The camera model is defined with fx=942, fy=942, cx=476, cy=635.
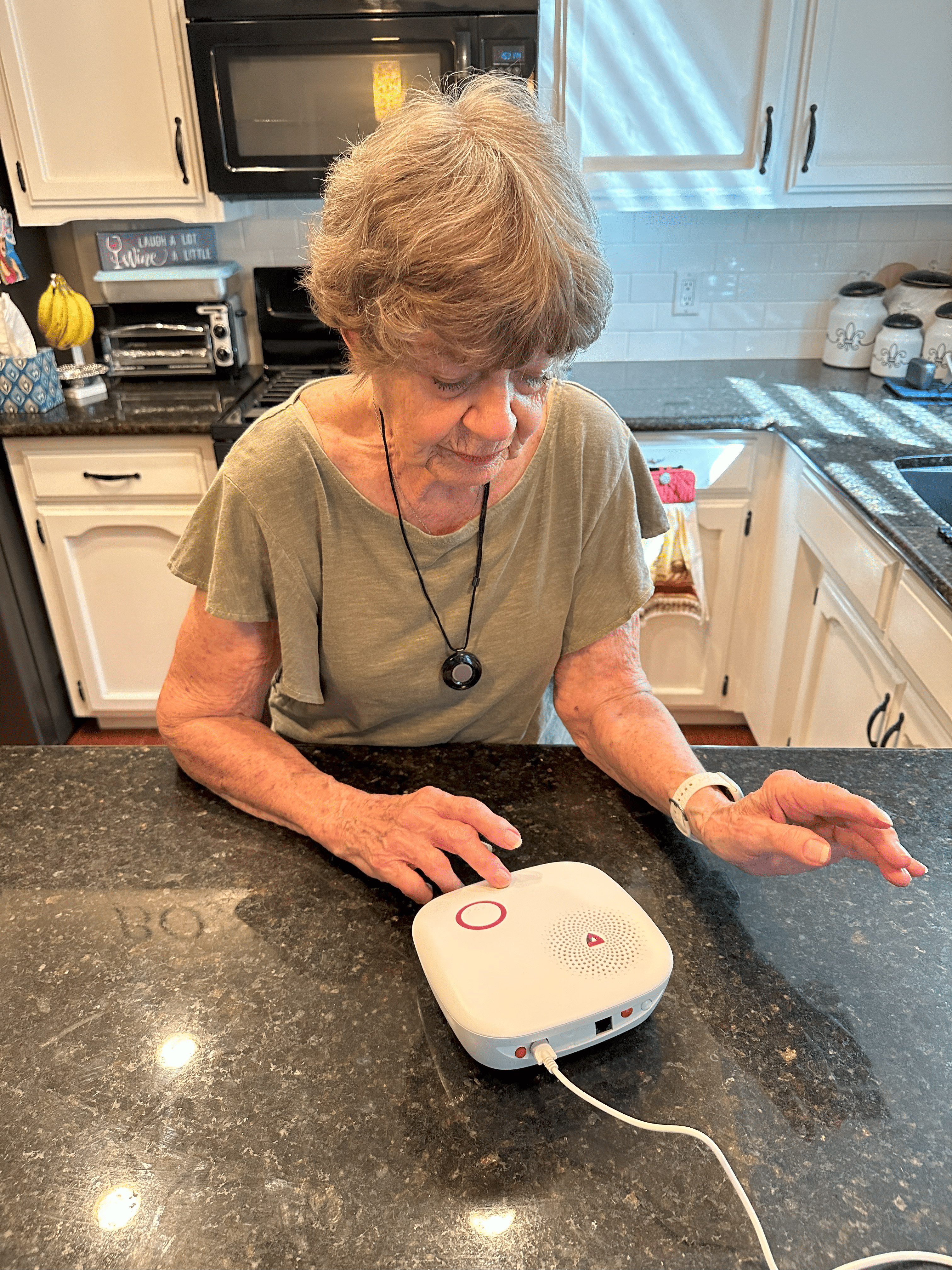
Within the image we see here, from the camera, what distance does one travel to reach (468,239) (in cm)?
74

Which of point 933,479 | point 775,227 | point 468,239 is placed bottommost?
point 933,479

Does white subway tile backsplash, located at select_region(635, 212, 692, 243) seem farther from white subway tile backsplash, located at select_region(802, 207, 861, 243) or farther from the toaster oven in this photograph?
the toaster oven

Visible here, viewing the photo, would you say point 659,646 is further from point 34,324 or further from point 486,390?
point 34,324

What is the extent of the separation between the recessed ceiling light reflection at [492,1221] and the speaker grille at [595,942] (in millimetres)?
152

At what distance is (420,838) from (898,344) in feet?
7.45

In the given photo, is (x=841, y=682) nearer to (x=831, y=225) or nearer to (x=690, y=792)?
(x=690, y=792)

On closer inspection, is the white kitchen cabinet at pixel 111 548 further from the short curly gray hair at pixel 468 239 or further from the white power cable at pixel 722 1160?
the white power cable at pixel 722 1160

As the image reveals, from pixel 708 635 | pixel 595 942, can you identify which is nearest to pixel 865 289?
pixel 708 635

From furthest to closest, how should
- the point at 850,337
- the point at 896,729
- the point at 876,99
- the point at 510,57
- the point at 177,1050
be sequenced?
the point at 850,337 < the point at 876,99 < the point at 510,57 < the point at 896,729 < the point at 177,1050

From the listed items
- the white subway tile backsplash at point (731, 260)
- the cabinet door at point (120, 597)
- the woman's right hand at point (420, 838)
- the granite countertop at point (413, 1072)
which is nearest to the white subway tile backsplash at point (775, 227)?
the white subway tile backsplash at point (731, 260)

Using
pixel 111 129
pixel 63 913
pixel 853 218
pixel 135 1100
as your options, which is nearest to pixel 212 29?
pixel 111 129

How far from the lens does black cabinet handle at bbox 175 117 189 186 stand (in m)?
2.24

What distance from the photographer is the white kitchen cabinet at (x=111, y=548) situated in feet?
7.53

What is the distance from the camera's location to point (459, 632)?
3.55ft
